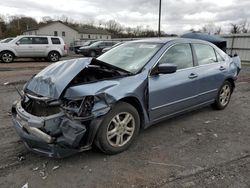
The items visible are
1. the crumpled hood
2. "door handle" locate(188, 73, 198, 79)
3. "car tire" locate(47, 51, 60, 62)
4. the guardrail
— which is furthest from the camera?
"car tire" locate(47, 51, 60, 62)

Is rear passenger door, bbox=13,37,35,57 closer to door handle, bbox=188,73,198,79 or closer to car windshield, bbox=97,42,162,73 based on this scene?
car windshield, bbox=97,42,162,73

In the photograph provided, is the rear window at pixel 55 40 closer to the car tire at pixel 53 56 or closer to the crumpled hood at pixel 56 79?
the car tire at pixel 53 56

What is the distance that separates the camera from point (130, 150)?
138 inches

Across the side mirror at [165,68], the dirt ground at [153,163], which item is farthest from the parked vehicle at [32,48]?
the side mirror at [165,68]

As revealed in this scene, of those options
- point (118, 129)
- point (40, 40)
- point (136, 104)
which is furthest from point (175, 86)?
point (40, 40)

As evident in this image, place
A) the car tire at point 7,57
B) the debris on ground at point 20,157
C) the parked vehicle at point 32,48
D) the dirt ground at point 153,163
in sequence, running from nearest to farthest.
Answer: the dirt ground at point 153,163
the debris on ground at point 20,157
the car tire at point 7,57
the parked vehicle at point 32,48

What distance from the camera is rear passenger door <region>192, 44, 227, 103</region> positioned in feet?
15.2

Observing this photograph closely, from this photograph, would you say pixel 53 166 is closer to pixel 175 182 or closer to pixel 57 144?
pixel 57 144

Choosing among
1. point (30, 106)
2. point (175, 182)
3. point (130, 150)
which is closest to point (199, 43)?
point (130, 150)

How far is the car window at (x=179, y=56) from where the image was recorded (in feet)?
13.3

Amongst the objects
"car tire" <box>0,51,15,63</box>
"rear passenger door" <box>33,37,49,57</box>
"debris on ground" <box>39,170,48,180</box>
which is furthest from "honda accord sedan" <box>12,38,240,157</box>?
"rear passenger door" <box>33,37,49,57</box>

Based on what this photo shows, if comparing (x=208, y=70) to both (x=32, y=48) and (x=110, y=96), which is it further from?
(x=32, y=48)

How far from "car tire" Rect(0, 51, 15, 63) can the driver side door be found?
1333cm

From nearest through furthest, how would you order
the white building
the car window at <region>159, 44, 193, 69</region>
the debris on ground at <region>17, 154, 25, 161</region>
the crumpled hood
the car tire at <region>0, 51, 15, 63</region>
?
the crumpled hood
the debris on ground at <region>17, 154, 25, 161</region>
the car window at <region>159, 44, 193, 69</region>
the car tire at <region>0, 51, 15, 63</region>
the white building
